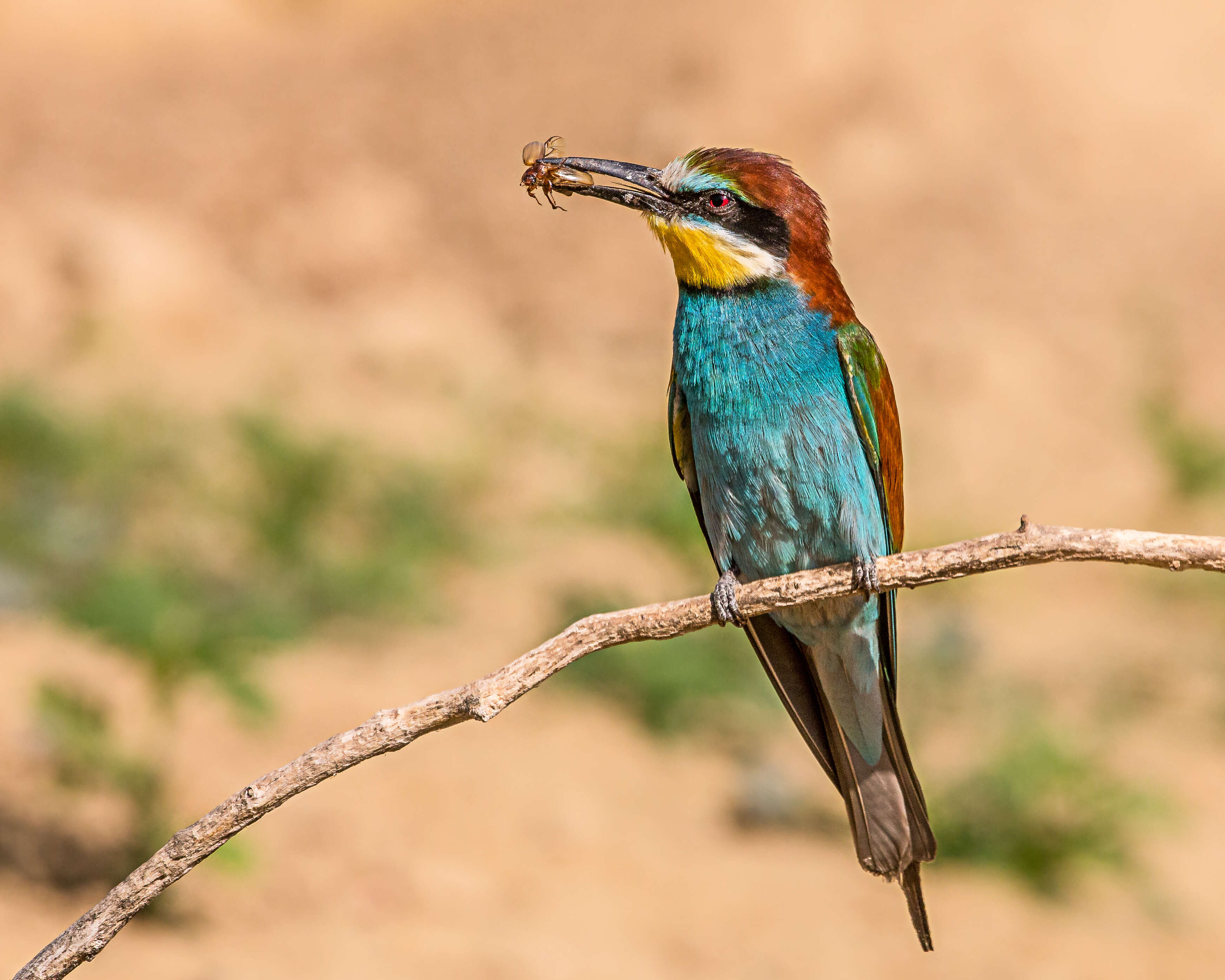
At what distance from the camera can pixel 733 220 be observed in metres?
2.88

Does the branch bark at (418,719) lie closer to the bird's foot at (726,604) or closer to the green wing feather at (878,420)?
the bird's foot at (726,604)

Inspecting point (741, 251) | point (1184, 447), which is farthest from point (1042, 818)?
point (1184, 447)

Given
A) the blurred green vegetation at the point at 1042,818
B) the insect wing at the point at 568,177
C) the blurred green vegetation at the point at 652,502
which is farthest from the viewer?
the blurred green vegetation at the point at 652,502

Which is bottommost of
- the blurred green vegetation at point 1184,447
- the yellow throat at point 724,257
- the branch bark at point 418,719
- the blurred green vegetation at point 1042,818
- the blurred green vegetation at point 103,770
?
the blurred green vegetation at point 1042,818

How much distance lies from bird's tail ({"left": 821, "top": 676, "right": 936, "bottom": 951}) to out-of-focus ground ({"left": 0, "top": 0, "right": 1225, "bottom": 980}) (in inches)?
62.1

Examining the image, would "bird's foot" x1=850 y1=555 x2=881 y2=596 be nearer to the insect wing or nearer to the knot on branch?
the knot on branch

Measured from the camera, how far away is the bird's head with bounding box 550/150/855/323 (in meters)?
2.88

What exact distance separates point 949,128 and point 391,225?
14.0 feet

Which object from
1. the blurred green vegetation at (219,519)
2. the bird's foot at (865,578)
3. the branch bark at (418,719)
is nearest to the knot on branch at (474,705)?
the branch bark at (418,719)

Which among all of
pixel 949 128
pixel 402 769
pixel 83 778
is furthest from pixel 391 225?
pixel 83 778

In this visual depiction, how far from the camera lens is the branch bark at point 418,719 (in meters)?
2.10

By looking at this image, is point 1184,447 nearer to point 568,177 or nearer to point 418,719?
point 568,177

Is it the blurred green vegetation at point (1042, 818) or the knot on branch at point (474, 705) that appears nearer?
the knot on branch at point (474, 705)

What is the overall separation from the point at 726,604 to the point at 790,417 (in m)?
0.43
